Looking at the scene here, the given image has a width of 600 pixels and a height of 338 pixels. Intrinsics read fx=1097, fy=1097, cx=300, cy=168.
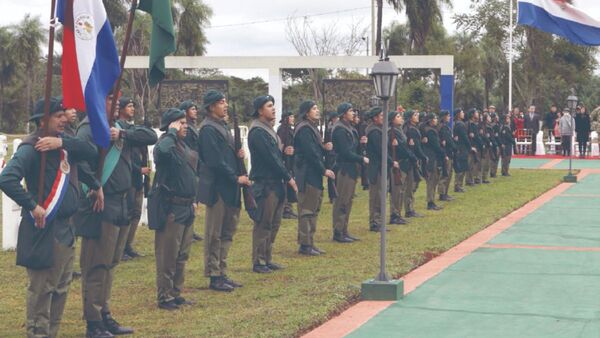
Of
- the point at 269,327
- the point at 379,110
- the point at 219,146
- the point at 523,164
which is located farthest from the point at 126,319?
the point at 523,164

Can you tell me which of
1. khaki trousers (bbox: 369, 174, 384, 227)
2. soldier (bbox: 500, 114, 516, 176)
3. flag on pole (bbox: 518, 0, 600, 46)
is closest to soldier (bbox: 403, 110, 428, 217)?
khaki trousers (bbox: 369, 174, 384, 227)

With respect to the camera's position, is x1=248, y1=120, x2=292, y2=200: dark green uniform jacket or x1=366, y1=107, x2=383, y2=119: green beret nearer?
x1=248, y1=120, x2=292, y2=200: dark green uniform jacket

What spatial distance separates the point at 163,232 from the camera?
9.88 meters

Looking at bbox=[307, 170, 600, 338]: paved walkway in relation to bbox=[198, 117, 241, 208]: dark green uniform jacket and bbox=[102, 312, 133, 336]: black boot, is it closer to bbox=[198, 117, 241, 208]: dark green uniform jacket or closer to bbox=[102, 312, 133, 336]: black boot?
bbox=[102, 312, 133, 336]: black boot

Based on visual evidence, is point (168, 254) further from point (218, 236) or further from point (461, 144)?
point (461, 144)

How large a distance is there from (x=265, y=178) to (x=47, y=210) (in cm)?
489

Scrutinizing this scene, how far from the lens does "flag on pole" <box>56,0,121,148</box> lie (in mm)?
7598

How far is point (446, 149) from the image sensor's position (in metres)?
21.6

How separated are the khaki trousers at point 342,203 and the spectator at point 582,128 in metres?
21.7

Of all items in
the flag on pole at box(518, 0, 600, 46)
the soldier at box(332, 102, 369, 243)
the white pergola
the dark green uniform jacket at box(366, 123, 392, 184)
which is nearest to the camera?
the soldier at box(332, 102, 369, 243)

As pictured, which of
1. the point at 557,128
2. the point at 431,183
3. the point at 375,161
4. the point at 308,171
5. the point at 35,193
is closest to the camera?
the point at 35,193

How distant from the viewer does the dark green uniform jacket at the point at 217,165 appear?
1095 cm

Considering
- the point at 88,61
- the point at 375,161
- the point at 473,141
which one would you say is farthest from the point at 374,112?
the point at 473,141

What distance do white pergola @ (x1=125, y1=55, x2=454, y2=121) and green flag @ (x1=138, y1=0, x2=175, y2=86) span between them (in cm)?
2114
